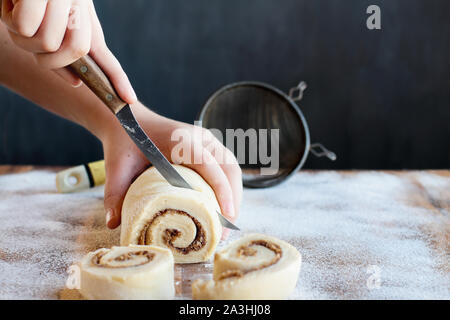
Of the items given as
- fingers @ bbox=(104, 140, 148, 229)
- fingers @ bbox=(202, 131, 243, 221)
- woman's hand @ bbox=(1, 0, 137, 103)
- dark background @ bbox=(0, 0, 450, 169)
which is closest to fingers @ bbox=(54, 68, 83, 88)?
woman's hand @ bbox=(1, 0, 137, 103)

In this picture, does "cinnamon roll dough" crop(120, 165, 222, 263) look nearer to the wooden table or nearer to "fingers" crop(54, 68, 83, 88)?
the wooden table

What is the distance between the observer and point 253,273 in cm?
96

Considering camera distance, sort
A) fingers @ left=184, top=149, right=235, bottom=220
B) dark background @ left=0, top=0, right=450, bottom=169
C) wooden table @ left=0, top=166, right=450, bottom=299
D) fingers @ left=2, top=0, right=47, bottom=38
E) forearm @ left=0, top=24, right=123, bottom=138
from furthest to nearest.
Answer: dark background @ left=0, top=0, right=450, bottom=169 → forearm @ left=0, top=24, right=123, bottom=138 → fingers @ left=184, top=149, right=235, bottom=220 → wooden table @ left=0, top=166, right=450, bottom=299 → fingers @ left=2, top=0, right=47, bottom=38

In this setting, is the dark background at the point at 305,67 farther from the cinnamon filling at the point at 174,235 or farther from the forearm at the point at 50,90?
the cinnamon filling at the point at 174,235

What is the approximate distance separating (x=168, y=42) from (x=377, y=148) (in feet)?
3.47

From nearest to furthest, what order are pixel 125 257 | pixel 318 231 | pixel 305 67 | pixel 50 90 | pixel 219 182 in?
pixel 125 257
pixel 219 182
pixel 318 231
pixel 50 90
pixel 305 67

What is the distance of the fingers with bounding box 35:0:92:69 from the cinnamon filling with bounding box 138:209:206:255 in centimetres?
38

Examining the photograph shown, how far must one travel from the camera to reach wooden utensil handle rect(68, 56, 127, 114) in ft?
3.72

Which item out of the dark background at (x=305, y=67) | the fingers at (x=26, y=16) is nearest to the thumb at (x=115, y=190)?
the fingers at (x=26, y=16)

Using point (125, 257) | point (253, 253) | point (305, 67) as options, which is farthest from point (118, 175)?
point (305, 67)

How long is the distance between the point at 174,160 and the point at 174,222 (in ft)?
0.81

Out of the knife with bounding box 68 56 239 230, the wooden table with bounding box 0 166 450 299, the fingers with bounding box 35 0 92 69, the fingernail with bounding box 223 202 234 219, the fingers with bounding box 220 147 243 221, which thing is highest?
the fingers with bounding box 35 0 92 69

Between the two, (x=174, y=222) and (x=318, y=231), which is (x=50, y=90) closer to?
(x=174, y=222)
